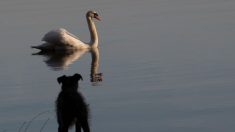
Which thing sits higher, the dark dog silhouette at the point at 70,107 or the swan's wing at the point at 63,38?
the swan's wing at the point at 63,38

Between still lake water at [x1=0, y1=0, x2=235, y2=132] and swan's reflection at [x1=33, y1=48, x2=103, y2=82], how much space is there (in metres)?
0.05

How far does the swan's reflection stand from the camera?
→ 1657cm

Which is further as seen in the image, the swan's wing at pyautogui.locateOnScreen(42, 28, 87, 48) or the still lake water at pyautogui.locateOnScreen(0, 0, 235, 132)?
the swan's wing at pyautogui.locateOnScreen(42, 28, 87, 48)

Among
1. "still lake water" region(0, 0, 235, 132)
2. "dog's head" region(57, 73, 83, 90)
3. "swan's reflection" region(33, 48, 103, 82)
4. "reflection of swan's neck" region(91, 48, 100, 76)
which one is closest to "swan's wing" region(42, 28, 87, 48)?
"swan's reflection" region(33, 48, 103, 82)

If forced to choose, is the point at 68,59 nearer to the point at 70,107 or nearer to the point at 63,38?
the point at 63,38

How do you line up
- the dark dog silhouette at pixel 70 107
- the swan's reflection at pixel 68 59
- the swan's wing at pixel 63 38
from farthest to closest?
the swan's wing at pixel 63 38 → the swan's reflection at pixel 68 59 → the dark dog silhouette at pixel 70 107

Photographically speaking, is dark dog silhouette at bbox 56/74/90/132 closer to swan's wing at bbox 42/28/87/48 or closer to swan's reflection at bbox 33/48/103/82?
swan's reflection at bbox 33/48/103/82

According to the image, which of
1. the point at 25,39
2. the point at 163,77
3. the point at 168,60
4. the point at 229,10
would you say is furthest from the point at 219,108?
the point at 229,10

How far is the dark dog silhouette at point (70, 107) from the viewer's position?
901 centimetres

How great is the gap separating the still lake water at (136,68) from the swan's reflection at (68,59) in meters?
0.05

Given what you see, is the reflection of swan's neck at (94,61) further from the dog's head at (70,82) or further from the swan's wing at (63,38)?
the dog's head at (70,82)

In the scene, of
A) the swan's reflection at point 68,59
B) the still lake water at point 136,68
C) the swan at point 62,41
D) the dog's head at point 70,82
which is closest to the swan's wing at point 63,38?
the swan at point 62,41

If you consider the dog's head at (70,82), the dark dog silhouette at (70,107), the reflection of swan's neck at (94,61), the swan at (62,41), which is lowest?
the dark dog silhouette at (70,107)

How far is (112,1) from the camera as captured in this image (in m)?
32.9
